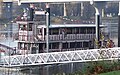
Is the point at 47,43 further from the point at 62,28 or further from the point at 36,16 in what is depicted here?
the point at 36,16

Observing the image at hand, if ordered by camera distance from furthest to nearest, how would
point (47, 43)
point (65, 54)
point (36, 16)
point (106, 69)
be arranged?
point (36, 16)
point (47, 43)
point (65, 54)
point (106, 69)

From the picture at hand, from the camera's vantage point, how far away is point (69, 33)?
103ft

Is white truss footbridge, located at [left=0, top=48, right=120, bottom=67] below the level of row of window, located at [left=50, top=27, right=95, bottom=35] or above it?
below

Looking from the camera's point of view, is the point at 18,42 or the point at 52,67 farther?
the point at 18,42

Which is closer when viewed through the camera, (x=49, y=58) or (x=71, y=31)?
(x=49, y=58)

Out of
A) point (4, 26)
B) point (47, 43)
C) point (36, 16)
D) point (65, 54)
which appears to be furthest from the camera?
point (4, 26)

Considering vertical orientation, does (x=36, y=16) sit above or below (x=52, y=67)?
above

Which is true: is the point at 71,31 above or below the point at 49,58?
above

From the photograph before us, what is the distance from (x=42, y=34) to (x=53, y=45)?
0.96m

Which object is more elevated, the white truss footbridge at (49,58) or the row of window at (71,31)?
the row of window at (71,31)

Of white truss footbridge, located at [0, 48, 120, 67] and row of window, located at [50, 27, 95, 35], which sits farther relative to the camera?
row of window, located at [50, 27, 95, 35]

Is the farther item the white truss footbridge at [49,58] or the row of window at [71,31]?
the row of window at [71,31]

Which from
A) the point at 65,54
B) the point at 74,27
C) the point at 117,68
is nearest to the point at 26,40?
the point at 74,27

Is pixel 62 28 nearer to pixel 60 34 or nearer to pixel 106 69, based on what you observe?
pixel 60 34
